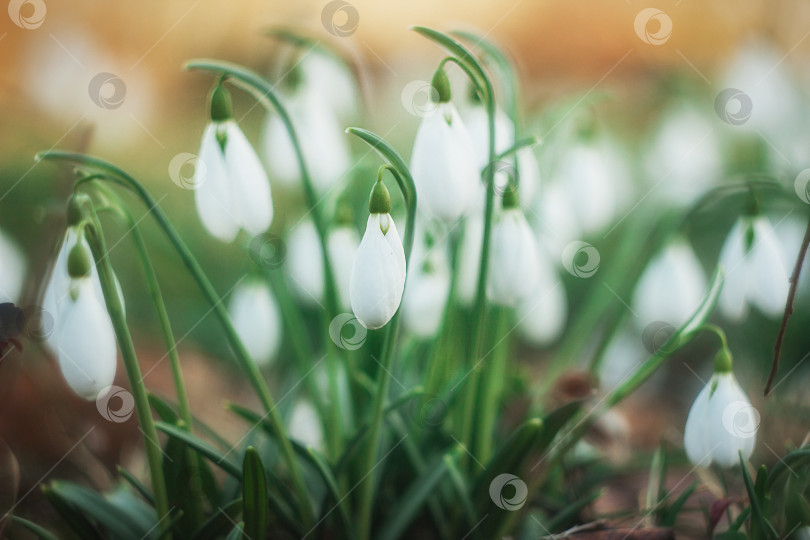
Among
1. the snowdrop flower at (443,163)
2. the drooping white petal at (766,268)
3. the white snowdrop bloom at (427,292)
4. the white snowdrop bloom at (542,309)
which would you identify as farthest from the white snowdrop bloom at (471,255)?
the drooping white petal at (766,268)

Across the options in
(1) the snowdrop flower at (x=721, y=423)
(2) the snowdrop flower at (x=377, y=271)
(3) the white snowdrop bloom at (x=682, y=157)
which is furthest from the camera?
(3) the white snowdrop bloom at (x=682, y=157)

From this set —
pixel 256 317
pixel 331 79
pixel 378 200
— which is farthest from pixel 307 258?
pixel 378 200

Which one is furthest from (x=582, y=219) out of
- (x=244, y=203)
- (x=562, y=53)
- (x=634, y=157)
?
(x=562, y=53)

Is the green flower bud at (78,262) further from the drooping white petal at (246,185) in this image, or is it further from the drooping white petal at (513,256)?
the drooping white petal at (513,256)

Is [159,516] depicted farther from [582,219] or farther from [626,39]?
[626,39]

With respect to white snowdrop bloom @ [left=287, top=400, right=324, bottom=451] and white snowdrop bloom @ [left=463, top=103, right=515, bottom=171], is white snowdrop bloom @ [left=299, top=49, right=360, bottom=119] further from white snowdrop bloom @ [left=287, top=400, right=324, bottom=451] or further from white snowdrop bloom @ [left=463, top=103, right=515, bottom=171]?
white snowdrop bloom @ [left=287, top=400, right=324, bottom=451]

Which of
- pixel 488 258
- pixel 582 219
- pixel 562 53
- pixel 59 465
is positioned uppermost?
pixel 562 53
